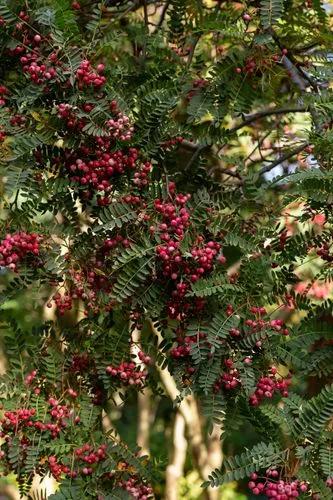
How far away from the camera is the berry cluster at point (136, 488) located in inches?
77.7

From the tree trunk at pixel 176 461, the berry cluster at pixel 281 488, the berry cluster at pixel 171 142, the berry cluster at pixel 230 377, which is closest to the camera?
the berry cluster at pixel 281 488

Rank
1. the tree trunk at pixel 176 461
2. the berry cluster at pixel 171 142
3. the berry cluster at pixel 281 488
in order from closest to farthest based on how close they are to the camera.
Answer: the berry cluster at pixel 281 488
the berry cluster at pixel 171 142
the tree trunk at pixel 176 461

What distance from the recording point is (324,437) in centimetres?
173

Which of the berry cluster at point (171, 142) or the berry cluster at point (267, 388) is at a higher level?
the berry cluster at point (171, 142)

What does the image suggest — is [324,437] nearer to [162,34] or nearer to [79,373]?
[79,373]

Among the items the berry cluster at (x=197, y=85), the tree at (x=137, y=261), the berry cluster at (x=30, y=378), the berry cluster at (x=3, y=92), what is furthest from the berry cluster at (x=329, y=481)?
the berry cluster at (x=3, y=92)

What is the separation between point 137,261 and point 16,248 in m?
0.27

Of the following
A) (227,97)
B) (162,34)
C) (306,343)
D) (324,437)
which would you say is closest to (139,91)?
(227,97)

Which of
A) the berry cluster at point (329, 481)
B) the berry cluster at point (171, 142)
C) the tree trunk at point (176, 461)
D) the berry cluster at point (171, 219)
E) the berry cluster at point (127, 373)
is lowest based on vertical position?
the tree trunk at point (176, 461)

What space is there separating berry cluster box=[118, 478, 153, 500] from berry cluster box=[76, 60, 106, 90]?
0.92 metres

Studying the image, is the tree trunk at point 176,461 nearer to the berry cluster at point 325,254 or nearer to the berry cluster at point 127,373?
the berry cluster at point 127,373

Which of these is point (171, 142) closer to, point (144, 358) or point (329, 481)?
point (144, 358)

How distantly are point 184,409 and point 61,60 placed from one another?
2847 mm

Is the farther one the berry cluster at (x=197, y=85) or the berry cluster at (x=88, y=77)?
the berry cluster at (x=197, y=85)
